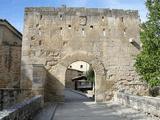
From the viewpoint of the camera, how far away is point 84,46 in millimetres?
15453

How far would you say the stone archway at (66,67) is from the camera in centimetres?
1491

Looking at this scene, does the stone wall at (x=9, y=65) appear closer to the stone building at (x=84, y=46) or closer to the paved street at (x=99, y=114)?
the stone building at (x=84, y=46)

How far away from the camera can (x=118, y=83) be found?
15516 millimetres

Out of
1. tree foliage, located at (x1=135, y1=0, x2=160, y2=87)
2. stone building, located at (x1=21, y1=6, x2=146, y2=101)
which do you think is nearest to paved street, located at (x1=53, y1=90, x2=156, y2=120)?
tree foliage, located at (x1=135, y1=0, x2=160, y2=87)

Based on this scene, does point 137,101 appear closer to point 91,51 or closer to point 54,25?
point 91,51

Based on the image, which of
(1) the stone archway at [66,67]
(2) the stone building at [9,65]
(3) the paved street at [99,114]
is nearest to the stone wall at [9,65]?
(2) the stone building at [9,65]

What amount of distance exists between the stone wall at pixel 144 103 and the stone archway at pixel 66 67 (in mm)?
2238

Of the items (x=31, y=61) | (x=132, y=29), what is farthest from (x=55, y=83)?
(x=132, y=29)

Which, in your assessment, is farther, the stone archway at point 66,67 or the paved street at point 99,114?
the stone archway at point 66,67

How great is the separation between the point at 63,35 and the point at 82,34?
3.64 feet

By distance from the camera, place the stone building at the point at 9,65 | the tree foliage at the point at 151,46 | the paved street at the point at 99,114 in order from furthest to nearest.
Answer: the stone building at the point at 9,65 → the tree foliage at the point at 151,46 → the paved street at the point at 99,114

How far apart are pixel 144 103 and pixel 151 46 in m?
5.17

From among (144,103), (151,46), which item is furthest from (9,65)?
(144,103)

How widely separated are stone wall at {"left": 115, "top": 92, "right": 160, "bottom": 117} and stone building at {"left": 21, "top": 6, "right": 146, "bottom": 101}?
263cm
